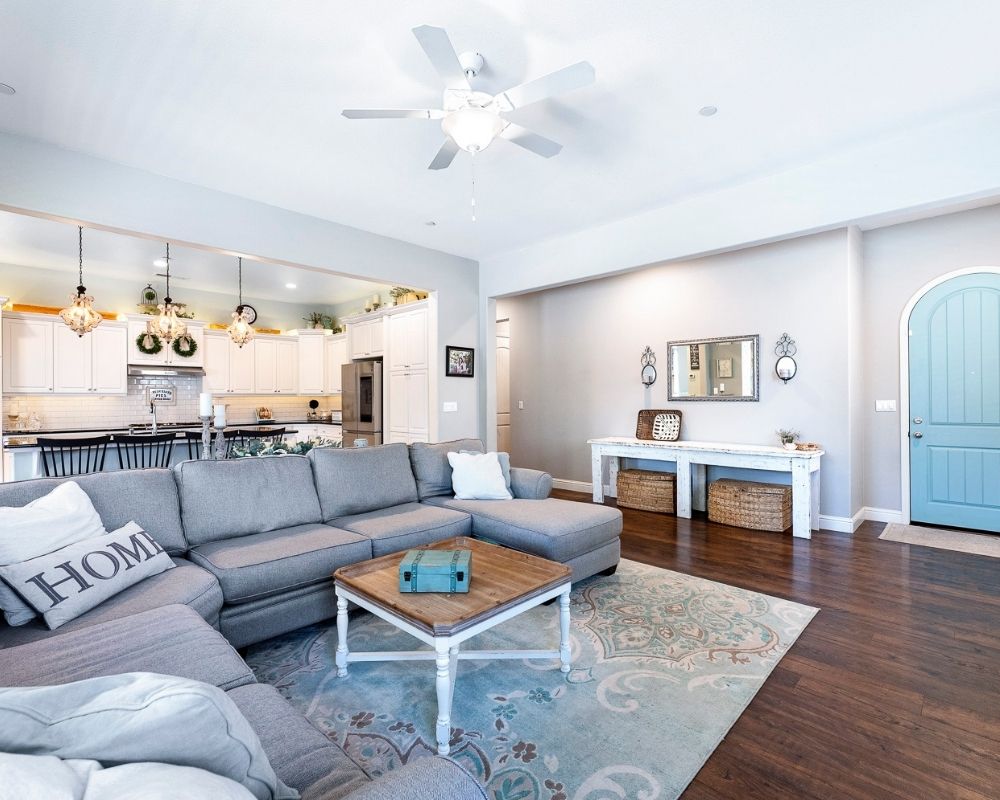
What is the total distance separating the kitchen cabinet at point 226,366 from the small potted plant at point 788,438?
7.04 m

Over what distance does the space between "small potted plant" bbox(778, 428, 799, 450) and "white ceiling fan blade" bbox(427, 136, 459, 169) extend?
12.3ft

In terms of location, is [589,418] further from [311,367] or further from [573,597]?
[311,367]

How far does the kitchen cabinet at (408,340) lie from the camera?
5723 mm

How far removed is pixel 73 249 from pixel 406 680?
234 inches

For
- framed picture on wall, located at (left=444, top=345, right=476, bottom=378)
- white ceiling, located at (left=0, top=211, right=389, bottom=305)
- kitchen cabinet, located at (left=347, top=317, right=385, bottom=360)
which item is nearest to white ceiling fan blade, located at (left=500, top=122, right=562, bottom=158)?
white ceiling, located at (left=0, top=211, right=389, bottom=305)

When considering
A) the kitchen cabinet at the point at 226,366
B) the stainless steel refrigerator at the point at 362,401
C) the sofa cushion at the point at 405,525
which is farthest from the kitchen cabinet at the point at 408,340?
the kitchen cabinet at the point at 226,366

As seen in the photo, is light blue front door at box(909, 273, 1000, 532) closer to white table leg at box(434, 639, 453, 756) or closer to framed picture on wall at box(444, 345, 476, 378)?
framed picture on wall at box(444, 345, 476, 378)

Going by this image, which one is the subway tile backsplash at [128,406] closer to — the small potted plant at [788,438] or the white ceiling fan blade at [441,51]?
the white ceiling fan blade at [441,51]

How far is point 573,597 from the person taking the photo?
3.14 meters

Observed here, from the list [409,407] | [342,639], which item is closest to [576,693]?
[342,639]

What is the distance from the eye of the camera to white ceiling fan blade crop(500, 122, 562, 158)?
264cm

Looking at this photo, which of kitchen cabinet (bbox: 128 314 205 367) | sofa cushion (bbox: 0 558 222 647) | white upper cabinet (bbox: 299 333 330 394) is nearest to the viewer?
sofa cushion (bbox: 0 558 222 647)

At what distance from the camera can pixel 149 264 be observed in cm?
610

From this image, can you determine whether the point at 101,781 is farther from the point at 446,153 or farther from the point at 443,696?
the point at 446,153
